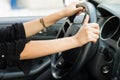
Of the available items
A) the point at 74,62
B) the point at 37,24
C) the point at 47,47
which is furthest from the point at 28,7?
the point at 47,47

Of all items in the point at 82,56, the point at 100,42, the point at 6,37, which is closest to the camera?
the point at 82,56

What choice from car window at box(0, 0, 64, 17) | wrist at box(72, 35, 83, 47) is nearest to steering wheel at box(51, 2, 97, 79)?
wrist at box(72, 35, 83, 47)

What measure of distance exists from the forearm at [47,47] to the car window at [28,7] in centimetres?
123

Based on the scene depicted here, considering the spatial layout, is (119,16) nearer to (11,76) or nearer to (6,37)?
(6,37)

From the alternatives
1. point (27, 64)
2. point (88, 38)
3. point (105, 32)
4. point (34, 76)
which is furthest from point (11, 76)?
point (88, 38)

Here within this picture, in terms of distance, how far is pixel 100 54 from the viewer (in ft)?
5.67

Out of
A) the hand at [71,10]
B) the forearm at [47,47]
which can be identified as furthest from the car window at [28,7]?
the forearm at [47,47]

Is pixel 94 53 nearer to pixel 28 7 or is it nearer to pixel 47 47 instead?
pixel 47 47

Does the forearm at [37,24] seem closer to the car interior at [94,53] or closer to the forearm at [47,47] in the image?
the car interior at [94,53]

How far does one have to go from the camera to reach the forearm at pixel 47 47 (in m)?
1.50

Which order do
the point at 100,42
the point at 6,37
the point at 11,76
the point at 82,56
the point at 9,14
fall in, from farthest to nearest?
1. the point at 9,14
2. the point at 11,76
3. the point at 6,37
4. the point at 100,42
5. the point at 82,56

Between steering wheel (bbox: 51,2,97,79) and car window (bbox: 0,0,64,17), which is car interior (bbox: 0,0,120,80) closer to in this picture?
steering wheel (bbox: 51,2,97,79)

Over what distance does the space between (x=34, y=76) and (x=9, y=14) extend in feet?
1.75

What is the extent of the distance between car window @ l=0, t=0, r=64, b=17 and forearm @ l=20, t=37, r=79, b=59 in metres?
1.23
